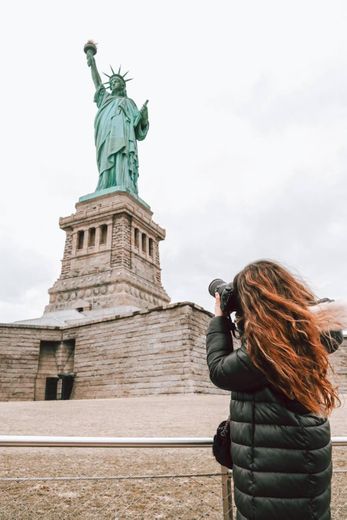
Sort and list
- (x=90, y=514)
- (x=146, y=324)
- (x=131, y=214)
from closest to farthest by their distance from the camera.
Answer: (x=90, y=514) → (x=146, y=324) → (x=131, y=214)

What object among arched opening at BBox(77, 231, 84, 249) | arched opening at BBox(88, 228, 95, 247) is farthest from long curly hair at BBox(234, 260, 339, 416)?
arched opening at BBox(77, 231, 84, 249)

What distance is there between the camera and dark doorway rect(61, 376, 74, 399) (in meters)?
18.3

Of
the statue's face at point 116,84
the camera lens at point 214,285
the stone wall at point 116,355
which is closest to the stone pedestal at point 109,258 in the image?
the stone wall at point 116,355

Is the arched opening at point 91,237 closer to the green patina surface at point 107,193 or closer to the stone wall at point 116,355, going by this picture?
the green patina surface at point 107,193

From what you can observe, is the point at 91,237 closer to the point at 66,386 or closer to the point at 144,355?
the point at 66,386

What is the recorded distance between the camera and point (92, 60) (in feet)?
112

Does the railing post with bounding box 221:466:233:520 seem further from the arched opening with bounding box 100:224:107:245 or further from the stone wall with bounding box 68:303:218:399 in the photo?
the arched opening with bounding box 100:224:107:245

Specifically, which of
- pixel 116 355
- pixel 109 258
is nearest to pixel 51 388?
pixel 116 355

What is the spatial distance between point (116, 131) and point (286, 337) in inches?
1288

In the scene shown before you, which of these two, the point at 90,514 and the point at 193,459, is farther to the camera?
the point at 193,459

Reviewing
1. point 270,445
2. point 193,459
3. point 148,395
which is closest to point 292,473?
point 270,445

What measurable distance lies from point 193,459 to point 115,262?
77.4ft

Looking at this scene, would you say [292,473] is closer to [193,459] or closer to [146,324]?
[193,459]

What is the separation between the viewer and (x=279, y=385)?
4.56 feet
